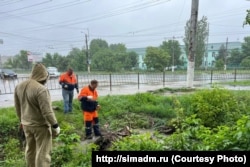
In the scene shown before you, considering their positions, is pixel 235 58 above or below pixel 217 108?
above

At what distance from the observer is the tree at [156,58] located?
42.8m

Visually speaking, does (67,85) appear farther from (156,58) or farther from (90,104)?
(156,58)

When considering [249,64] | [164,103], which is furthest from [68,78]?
[249,64]

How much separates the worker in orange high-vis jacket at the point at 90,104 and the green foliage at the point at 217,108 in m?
3.10

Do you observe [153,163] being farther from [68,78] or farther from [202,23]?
[202,23]

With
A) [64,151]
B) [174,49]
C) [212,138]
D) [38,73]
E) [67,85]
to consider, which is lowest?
[64,151]

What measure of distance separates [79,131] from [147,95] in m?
3.94

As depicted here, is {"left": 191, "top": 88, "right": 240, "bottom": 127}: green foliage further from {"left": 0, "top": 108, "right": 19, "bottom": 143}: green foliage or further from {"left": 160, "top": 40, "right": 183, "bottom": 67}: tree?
{"left": 160, "top": 40, "right": 183, "bottom": 67}: tree

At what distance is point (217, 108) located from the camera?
7523 mm

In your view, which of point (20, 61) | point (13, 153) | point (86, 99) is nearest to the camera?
point (13, 153)

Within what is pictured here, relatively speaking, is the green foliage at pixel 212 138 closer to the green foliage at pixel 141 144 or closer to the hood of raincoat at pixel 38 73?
the green foliage at pixel 141 144

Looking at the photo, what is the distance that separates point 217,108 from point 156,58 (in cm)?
3589

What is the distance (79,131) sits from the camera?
7664 millimetres

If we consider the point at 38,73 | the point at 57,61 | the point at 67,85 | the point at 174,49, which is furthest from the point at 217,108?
the point at 57,61
